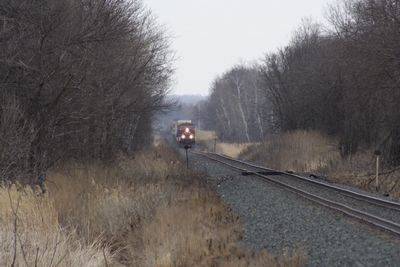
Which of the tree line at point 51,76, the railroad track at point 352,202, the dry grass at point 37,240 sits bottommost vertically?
the railroad track at point 352,202

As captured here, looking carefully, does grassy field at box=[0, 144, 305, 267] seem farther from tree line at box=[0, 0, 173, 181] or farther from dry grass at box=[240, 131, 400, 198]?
dry grass at box=[240, 131, 400, 198]

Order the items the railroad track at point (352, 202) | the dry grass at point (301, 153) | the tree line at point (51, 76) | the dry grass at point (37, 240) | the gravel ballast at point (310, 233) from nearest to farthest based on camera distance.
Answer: the dry grass at point (37, 240) < the gravel ballast at point (310, 233) < the railroad track at point (352, 202) < the tree line at point (51, 76) < the dry grass at point (301, 153)

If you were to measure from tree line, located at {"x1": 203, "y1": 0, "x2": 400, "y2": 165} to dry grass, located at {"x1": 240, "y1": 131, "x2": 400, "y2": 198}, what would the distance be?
104cm

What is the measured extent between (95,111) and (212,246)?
28.0 ft

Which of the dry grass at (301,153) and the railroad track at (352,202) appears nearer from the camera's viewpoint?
the railroad track at (352,202)

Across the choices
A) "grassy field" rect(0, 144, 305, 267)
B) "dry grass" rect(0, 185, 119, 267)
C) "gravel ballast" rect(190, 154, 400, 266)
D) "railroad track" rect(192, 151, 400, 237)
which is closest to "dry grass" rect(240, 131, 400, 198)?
"railroad track" rect(192, 151, 400, 237)

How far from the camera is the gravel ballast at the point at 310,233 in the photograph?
8.49 metres

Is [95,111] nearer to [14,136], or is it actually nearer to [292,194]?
[14,136]

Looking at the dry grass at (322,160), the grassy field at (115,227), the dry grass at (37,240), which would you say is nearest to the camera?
the dry grass at (37,240)

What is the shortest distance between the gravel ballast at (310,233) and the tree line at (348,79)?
26.8 ft

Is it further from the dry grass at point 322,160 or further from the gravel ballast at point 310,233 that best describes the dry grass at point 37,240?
the dry grass at point 322,160

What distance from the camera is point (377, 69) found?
21.5 meters

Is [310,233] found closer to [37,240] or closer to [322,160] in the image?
[37,240]

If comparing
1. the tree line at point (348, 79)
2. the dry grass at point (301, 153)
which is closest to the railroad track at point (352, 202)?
the tree line at point (348, 79)
